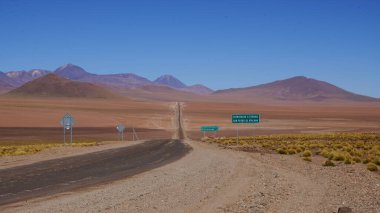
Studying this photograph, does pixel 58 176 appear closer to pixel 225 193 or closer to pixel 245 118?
pixel 225 193

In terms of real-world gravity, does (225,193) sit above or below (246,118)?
below

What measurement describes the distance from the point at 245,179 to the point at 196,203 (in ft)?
17.8

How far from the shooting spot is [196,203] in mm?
12258

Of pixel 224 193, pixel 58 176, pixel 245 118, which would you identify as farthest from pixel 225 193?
pixel 245 118

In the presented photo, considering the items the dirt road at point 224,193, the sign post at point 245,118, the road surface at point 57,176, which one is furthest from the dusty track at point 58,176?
the sign post at point 245,118

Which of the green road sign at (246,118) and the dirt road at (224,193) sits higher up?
the green road sign at (246,118)

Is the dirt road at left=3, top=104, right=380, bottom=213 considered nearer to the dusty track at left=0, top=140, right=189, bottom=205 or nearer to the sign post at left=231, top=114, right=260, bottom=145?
the dusty track at left=0, top=140, right=189, bottom=205

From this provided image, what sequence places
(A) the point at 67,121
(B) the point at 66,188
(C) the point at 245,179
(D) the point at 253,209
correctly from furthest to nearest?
(A) the point at 67,121 → (C) the point at 245,179 → (B) the point at 66,188 → (D) the point at 253,209

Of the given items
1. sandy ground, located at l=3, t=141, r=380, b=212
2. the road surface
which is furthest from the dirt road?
the road surface

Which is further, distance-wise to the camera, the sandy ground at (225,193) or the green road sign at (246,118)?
the green road sign at (246,118)

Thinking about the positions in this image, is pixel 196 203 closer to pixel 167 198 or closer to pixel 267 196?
pixel 167 198

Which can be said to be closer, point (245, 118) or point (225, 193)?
point (225, 193)

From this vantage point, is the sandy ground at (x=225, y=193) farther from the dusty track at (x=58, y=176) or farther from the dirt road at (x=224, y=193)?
the dusty track at (x=58, y=176)

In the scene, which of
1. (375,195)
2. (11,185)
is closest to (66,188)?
(11,185)
